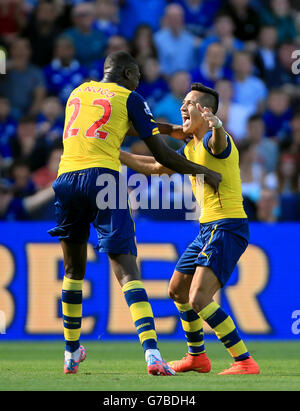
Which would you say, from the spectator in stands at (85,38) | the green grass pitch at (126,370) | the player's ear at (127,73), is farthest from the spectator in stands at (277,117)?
the player's ear at (127,73)

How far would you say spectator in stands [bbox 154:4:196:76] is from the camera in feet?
43.7

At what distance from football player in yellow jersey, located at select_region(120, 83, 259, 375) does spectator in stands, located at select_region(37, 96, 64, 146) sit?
534 cm

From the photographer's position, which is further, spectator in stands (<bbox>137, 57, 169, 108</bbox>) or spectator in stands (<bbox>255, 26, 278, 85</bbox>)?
spectator in stands (<bbox>255, 26, 278, 85</bbox>)

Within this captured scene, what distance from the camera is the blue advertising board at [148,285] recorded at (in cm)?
950

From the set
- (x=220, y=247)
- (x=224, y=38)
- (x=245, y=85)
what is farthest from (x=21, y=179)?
(x=220, y=247)

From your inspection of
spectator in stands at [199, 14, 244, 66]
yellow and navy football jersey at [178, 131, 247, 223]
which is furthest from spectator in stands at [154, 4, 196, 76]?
yellow and navy football jersey at [178, 131, 247, 223]

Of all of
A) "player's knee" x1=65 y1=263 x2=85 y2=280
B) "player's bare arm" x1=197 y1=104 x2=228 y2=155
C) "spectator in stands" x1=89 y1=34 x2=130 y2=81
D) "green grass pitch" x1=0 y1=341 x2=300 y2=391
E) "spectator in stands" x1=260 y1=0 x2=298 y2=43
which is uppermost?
"spectator in stands" x1=260 y1=0 x2=298 y2=43

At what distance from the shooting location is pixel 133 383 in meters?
5.36

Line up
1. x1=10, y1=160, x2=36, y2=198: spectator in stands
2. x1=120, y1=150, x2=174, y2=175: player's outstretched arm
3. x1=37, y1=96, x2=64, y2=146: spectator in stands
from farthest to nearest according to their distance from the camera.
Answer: x1=37, y1=96, x2=64, y2=146: spectator in stands
x1=10, y1=160, x2=36, y2=198: spectator in stands
x1=120, y1=150, x2=174, y2=175: player's outstretched arm

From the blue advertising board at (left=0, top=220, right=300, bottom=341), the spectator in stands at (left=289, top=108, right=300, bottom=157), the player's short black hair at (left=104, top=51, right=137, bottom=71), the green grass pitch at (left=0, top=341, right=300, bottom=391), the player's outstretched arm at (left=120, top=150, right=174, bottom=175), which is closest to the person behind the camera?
the green grass pitch at (left=0, top=341, right=300, bottom=391)

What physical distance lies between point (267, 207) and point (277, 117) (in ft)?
9.20

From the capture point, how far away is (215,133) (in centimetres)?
600

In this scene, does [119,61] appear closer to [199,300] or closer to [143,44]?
[199,300]

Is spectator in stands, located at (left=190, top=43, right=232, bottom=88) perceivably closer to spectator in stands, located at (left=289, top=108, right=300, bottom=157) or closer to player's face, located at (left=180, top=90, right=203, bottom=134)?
spectator in stands, located at (left=289, top=108, right=300, bottom=157)
